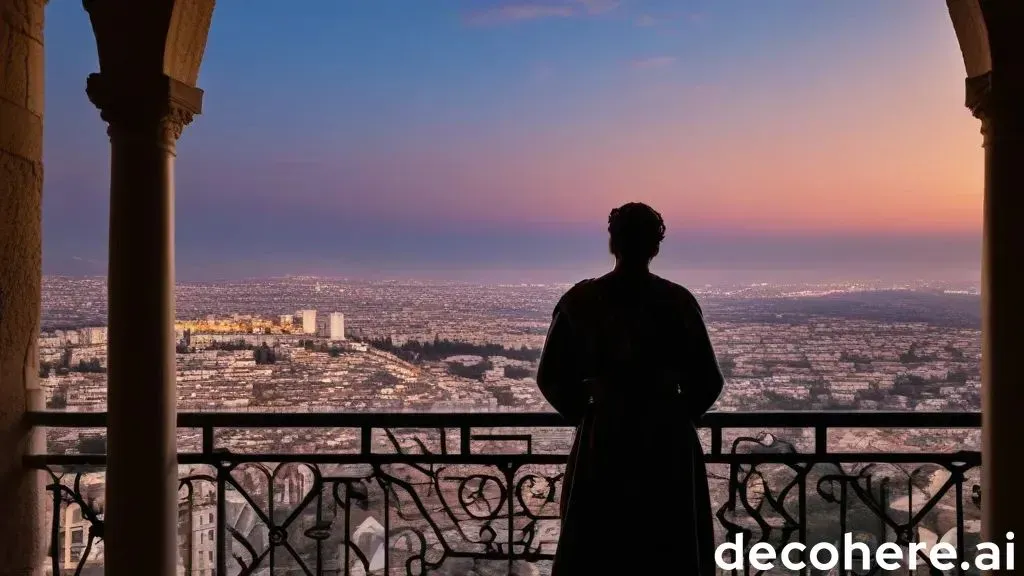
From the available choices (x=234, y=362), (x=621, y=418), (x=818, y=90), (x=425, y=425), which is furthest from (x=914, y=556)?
(x=234, y=362)

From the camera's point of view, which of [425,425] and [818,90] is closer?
[425,425]

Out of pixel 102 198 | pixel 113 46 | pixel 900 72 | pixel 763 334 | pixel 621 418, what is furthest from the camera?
pixel 900 72

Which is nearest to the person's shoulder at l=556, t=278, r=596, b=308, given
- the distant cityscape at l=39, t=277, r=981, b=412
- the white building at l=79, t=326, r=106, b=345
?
the distant cityscape at l=39, t=277, r=981, b=412

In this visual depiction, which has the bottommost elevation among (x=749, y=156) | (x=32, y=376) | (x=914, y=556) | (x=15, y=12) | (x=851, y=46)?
(x=914, y=556)

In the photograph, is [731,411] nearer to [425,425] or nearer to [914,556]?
[914,556]

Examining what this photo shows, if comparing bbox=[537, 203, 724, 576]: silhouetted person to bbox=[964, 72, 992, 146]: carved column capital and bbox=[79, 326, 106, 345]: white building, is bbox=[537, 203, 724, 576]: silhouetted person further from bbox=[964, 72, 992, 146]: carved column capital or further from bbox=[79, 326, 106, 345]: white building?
bbox=[79, 326, 106, 345]: white building

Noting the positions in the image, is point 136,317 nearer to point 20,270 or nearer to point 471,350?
point 20,270
